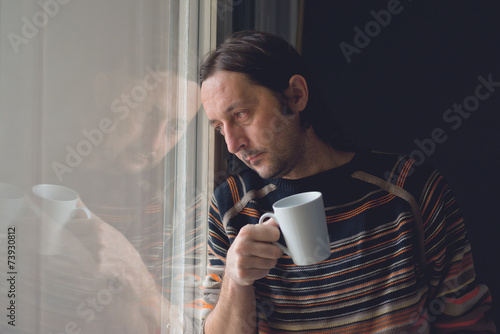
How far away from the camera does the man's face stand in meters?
0.99

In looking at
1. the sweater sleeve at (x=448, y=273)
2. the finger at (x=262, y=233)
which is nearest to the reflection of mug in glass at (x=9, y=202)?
the finger at (x=262, y=233)

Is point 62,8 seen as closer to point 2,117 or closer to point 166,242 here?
point 2,117

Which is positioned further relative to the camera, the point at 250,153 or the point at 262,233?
the point at 250,153

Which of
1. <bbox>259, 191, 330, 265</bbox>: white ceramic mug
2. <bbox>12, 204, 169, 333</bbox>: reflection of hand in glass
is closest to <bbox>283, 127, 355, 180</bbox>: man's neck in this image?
<bbox>259, 191, 330, 265</bbox>: white ceramic mug

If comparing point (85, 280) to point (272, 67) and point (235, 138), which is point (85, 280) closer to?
point (235, 138)

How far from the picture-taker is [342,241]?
1.02 meters

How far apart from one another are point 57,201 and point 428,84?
1982mm

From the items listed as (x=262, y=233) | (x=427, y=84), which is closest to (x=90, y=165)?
(x=262, y=233)

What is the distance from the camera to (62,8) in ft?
2.02

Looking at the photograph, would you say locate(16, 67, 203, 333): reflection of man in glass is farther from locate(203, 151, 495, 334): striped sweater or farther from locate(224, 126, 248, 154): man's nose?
locate(203, 151, 495, 334): striped sweater

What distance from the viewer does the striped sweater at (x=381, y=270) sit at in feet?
3.25

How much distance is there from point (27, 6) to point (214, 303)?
74cm

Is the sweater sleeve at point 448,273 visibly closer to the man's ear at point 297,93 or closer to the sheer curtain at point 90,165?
the man's ear at point 297,93


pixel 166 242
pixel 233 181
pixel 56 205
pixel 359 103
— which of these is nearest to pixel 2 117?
pixel 56 205
